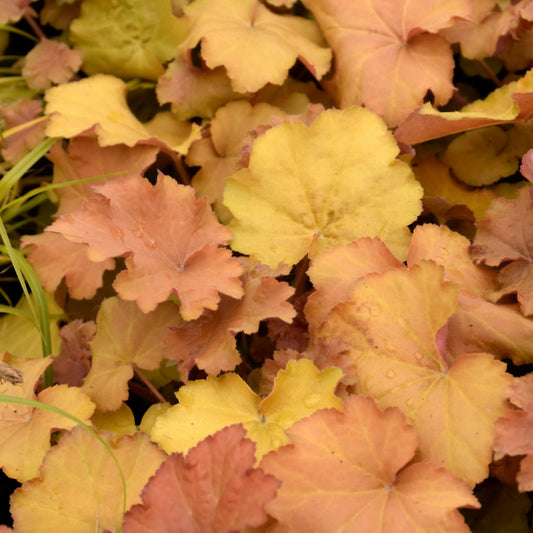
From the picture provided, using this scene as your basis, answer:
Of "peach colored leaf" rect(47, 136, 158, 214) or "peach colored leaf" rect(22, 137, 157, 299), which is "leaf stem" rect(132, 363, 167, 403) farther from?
"peach colored leaf" rect(47, 136, 158, 214)

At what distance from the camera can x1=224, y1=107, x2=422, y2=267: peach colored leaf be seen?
1107 millimetres

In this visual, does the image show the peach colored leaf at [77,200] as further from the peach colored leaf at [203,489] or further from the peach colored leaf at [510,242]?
the peach colored leaf at [510,242]

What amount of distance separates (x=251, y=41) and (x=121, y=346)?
728 mm

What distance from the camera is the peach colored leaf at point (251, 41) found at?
129cm

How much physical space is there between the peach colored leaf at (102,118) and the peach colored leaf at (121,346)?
370 millimetres

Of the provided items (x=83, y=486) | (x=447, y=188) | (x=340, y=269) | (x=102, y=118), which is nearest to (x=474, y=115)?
(x=447, y=188)

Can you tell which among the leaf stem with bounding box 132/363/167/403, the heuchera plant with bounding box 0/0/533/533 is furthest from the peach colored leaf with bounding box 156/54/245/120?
the leaf stem with bounding box 132/363/167/403

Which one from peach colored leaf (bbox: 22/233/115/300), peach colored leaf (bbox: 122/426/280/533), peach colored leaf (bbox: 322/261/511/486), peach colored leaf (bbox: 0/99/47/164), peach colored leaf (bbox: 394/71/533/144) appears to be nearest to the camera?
peach colored leaf (bbox: 122/426/280/533)

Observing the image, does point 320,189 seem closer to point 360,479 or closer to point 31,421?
point 360,479

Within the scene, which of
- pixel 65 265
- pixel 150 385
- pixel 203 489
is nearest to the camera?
pixel 203 489

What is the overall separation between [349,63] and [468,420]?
81 cm

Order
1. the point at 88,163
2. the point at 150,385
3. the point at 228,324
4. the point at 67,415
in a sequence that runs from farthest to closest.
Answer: the point at 88,163 → the point at 150,385 → the point at 228,324 → the point at 67,415

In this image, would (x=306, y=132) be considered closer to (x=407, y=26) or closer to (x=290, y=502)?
(x=407, y=26)

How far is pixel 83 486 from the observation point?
906 millimetres
